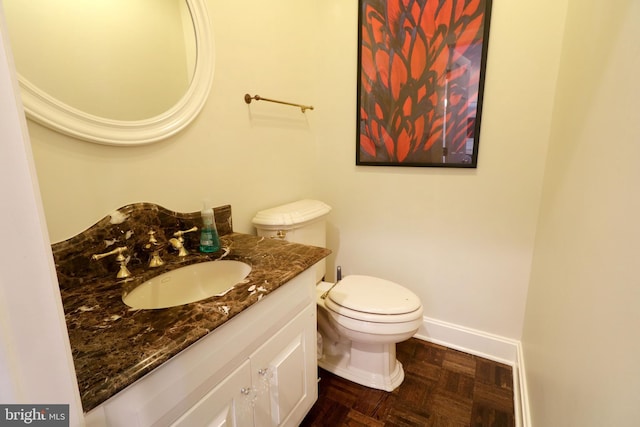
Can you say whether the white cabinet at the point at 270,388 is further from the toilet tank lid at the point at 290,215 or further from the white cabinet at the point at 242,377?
the toilet tank lid at the point at 290,215

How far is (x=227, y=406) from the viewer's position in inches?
31.4

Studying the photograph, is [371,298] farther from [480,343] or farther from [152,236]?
[152,236]

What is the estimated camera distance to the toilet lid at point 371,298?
135 centimetres


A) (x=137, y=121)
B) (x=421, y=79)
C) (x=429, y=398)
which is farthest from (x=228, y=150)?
(x=429, y=398)

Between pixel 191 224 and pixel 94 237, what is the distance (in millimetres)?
330

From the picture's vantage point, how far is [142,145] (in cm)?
104

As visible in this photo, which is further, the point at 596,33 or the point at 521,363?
the point at 521,363

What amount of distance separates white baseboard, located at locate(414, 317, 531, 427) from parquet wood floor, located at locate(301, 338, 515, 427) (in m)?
0.04

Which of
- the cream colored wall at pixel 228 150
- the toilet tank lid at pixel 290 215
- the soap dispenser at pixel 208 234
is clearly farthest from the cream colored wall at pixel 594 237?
the cream colored wall at pixel 228 150

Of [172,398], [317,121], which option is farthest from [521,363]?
[317,121]

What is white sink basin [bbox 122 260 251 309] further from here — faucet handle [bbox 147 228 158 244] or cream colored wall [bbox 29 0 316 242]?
cream colored wall [bbox 29 0 316 242]

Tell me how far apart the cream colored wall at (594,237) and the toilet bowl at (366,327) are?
0.54m

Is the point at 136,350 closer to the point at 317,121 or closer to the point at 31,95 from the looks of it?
the point at 31,95

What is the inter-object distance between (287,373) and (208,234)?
1.95 feet
